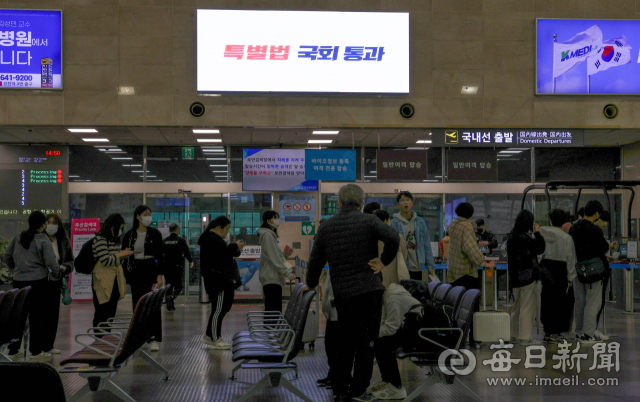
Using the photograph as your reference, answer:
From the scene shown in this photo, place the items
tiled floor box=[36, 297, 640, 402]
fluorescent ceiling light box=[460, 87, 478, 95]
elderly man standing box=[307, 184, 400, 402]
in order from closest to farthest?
elderly man standing box=[307, 184, 400, 402], tiled floor box=[36, 297, 640, 402], fluorescent ceiling light box=[460, 87, 478, 95]

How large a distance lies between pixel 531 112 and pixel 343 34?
3.60 meters

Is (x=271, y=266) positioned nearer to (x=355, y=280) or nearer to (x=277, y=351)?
(x=277, y=351)

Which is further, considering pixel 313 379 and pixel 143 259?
pixel 143 259

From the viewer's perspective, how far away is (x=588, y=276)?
788 cm

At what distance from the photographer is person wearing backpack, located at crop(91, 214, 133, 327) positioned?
6.87m

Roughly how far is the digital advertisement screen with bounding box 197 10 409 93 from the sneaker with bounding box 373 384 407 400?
673cm

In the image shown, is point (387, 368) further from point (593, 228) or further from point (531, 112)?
point (531, 112)

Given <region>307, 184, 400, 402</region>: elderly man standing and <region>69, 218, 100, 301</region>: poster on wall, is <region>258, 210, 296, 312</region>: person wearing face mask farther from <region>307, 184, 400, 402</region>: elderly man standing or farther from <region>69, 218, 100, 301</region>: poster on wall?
<region>69, 218, 100, 301</region>: poster on wall

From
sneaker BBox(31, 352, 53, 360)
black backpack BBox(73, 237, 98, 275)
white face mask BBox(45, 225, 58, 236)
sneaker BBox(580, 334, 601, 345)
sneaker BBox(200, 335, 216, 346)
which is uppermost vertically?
white face mask BBox(45, 225, 58, 236)

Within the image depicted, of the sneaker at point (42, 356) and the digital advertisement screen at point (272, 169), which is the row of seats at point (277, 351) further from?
the digital advertisement screen at point (272, 169)

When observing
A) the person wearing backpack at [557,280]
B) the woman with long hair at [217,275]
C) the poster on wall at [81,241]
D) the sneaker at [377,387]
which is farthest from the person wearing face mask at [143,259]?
the poster on wall at [81,241]

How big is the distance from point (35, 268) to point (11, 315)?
1825mm

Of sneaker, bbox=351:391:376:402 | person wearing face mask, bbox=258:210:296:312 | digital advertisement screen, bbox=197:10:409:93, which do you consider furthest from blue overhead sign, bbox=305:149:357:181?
sneaker, bbox=351:391:376:402

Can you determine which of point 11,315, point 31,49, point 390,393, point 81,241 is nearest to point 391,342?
point 390,393
